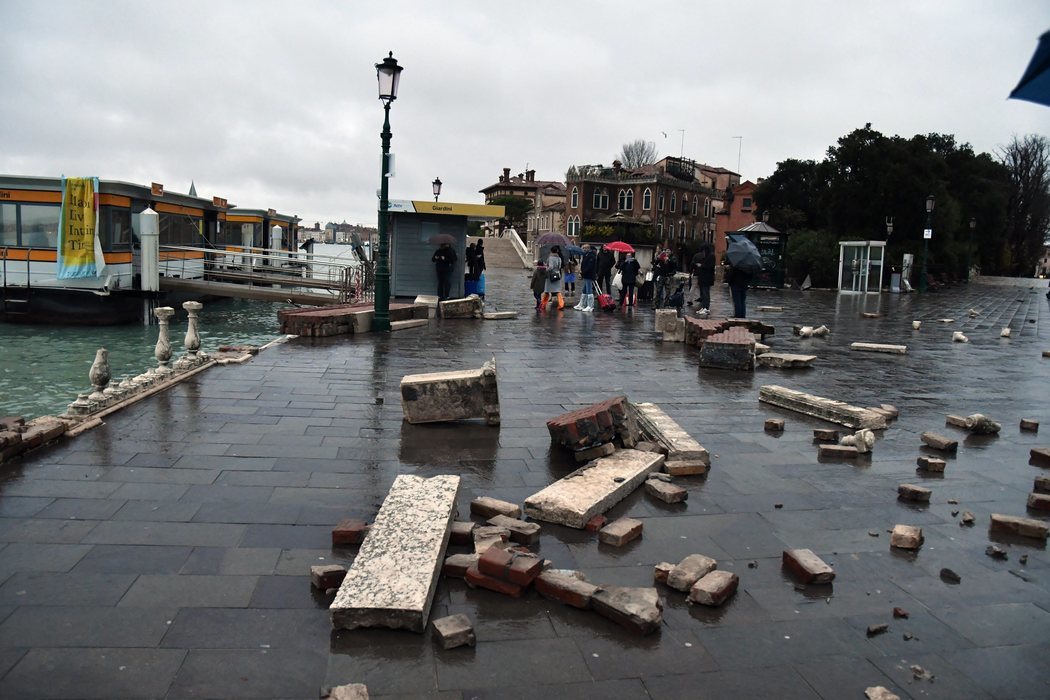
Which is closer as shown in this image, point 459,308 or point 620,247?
point 459,308

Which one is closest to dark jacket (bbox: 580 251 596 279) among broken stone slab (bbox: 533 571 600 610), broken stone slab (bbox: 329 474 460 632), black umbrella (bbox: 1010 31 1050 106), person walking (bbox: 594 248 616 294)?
person walking (bbox: 594 248 616 294)

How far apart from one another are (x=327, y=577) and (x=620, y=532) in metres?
1.65

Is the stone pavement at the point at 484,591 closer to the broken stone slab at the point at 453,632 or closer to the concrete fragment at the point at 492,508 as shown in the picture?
the broken stone slab at the point at 453,632

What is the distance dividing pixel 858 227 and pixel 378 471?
1661 inches

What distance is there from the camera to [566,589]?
11.6 feet

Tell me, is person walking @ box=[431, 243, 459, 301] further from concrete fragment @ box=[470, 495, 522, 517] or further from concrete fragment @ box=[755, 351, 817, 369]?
concrete fragment @ box=[470, 495, 522, 517]

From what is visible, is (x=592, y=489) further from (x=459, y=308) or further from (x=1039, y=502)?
(x=459, y=308)

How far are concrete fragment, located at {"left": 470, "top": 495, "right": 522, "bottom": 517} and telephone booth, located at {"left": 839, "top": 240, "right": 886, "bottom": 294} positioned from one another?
Result: 31.7 meters

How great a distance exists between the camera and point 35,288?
20.8m

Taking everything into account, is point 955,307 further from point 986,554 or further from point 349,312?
point 986,554

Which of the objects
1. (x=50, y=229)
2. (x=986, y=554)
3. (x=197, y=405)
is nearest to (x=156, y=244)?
(x=50, y=229)

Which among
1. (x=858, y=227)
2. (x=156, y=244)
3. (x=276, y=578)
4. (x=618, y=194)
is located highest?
(x=618, y=194)

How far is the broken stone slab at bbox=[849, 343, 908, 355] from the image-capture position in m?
13.2

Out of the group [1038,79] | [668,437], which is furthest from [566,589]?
[1038,79]
